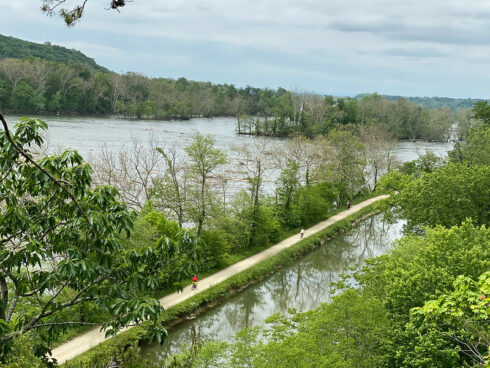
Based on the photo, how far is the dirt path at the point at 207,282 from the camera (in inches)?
693

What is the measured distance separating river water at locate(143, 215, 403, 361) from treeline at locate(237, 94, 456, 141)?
1933 inches

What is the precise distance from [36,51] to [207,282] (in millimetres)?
104689

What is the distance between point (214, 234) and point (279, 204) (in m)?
10.6

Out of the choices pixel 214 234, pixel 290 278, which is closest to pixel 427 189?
pixel 290 278

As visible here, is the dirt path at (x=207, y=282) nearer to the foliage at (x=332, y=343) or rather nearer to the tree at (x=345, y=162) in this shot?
the tree at (x=345, y=162)

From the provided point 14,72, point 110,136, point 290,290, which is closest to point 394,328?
point 290,290

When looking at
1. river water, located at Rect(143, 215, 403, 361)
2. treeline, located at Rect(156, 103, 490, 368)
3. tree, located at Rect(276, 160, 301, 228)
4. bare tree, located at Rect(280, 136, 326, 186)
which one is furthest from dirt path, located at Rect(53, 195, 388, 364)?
treeline, located at Rect(156, 103, 490, 368)

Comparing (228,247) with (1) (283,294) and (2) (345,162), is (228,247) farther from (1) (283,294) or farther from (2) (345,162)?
(2) (345,162)

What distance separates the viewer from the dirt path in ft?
57.7

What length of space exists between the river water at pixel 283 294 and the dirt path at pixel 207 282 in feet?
4.29

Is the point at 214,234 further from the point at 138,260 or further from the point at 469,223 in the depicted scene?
the point at 138,260

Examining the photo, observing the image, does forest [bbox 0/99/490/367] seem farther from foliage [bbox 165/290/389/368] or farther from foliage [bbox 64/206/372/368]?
foliage [bbox 64/206/372/368]

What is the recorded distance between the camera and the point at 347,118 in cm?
9350

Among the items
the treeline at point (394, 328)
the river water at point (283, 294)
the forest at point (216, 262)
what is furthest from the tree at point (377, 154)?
the treeline at point (394, 328)
